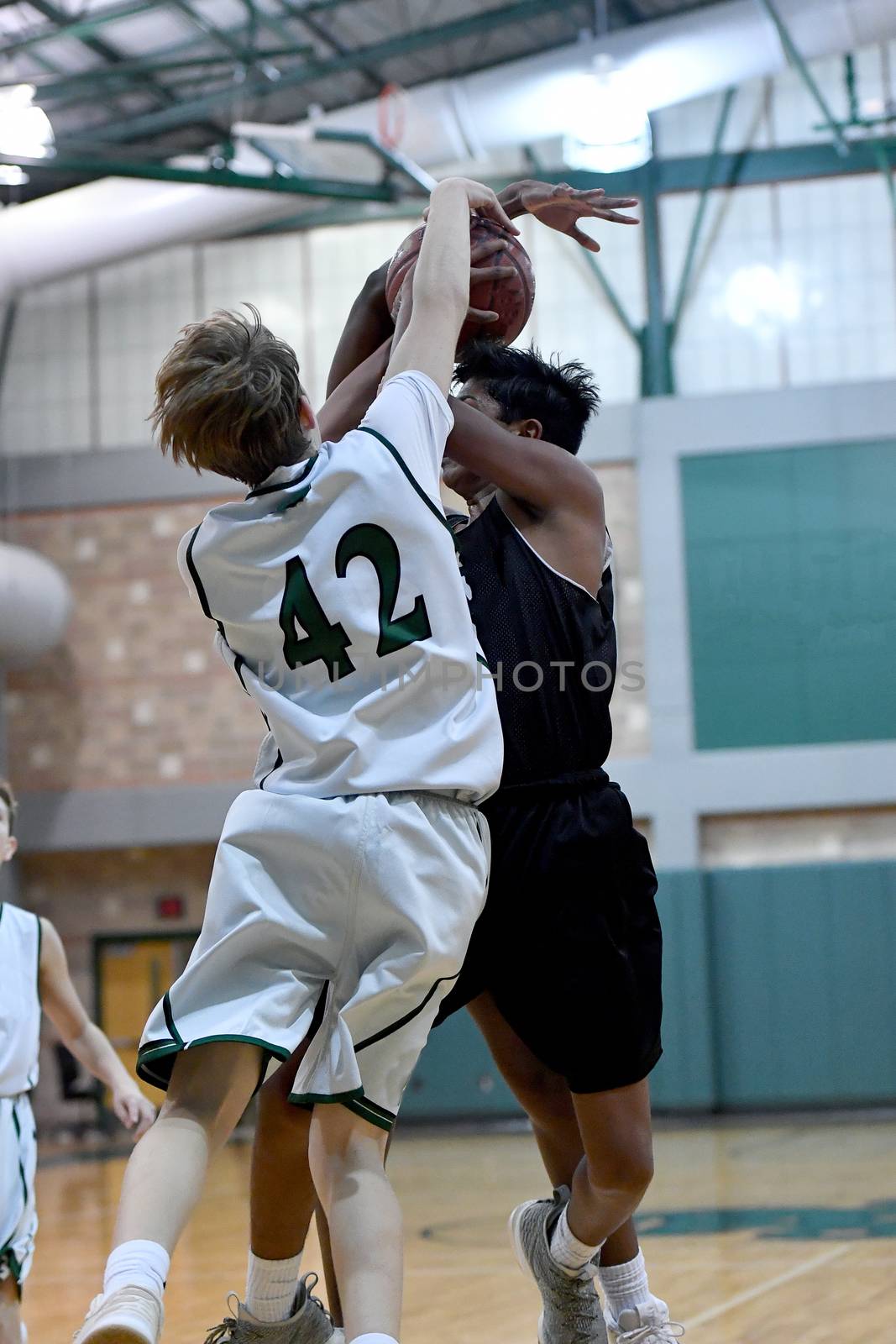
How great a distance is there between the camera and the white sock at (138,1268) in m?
2.02

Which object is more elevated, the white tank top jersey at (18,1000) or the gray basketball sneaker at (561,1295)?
the white tank top jersey at (18,1000)

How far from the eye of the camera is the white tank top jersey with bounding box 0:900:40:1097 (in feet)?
13.6

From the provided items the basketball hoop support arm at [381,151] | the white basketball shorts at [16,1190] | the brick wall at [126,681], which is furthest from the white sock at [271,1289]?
the brick wall at [126,681]

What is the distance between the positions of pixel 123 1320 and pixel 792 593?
1102 centimetres

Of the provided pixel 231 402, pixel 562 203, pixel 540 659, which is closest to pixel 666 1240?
pixel 540 659

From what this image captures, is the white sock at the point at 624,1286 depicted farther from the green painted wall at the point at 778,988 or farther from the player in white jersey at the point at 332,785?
the green painted wall at the point at 778,988

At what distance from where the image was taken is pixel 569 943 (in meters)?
2.98

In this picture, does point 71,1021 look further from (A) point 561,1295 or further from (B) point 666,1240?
(B) point 666,1240

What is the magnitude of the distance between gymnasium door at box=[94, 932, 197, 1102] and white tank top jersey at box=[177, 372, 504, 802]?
11031 millimetres

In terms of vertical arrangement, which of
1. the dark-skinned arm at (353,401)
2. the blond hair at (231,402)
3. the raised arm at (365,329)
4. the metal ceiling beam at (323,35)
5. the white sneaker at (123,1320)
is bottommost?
the white sneaker at (123,1320)

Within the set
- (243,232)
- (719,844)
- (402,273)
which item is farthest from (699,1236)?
(243,232)

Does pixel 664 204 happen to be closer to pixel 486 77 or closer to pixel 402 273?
pixel 486 77

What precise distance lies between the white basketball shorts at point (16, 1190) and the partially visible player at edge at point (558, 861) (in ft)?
4.60

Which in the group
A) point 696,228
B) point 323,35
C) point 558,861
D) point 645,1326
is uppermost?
point 323,35
